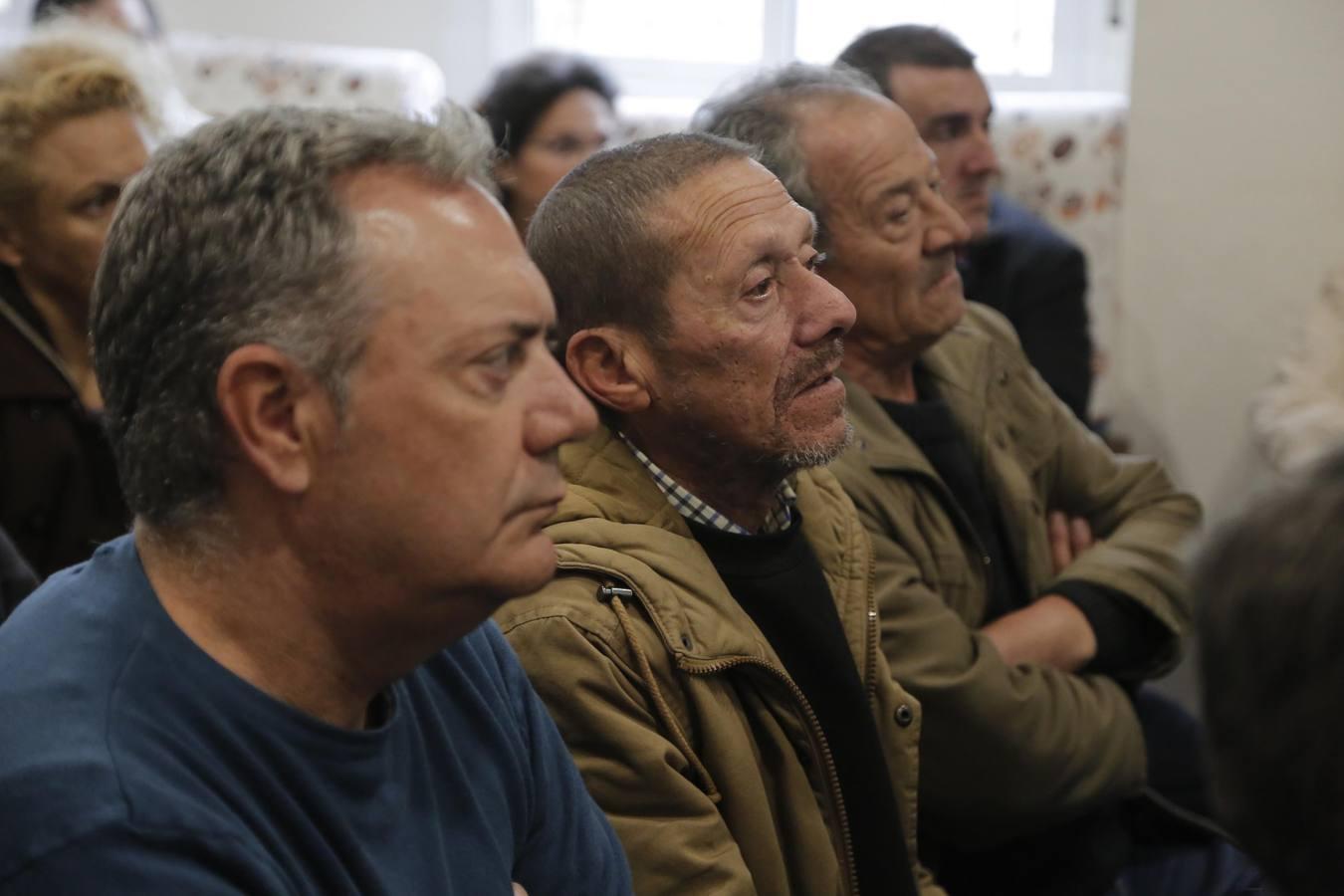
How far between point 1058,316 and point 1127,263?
2.89ft

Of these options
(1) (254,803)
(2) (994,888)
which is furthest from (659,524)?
(2) (994,888)

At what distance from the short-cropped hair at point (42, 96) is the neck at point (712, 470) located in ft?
3.27

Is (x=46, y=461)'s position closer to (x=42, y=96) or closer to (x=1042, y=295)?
(x=42, y=96)

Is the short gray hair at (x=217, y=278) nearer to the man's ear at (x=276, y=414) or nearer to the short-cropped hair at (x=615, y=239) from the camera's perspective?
the man's ear at (x=276, y=414)

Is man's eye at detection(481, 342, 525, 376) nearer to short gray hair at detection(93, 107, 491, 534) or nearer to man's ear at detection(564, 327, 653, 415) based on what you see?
short gray hair at detection(93, 107, 491, 534)

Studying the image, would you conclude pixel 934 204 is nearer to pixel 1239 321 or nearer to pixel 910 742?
pixel 910 742

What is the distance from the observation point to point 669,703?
47.8 inches

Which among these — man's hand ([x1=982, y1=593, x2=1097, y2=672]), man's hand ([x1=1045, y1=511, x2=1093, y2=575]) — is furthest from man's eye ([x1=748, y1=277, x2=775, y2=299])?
man's hand ([x1=1045, y1=511, x2=1093, y2=575])

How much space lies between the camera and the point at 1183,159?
3432 millimetres

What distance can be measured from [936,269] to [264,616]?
112 centimetres

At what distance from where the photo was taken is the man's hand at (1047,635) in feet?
5.55

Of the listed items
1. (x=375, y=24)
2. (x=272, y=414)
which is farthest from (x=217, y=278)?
(x=375, y=24)

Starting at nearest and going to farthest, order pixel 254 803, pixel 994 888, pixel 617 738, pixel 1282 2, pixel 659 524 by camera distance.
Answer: pixel 254 803
pixel 617 738
pixel 659 524
pixel 994 888
pixel 1282 2

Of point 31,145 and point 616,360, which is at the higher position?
point 31,145
